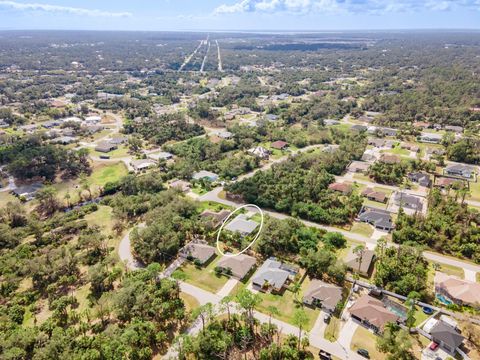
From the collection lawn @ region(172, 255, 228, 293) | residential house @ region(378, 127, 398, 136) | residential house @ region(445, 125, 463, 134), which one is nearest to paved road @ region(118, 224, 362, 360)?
lawn @ region(172, 255, 228, 293)

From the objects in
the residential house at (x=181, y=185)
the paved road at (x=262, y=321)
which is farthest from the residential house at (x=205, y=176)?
the paved road at (x=262, y=321)

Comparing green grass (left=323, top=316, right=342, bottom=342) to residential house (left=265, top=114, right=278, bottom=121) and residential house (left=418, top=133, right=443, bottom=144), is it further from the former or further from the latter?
residential house (left=265, top=114, right=278, bottom=121)

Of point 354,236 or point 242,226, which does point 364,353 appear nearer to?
point 354,236

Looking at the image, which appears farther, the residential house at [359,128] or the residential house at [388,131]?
the residential house at [359,128]

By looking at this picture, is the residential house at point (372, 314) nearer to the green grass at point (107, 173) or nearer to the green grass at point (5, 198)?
the green grass at point (107, 173)

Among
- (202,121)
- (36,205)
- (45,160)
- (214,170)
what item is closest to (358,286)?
(214,170)

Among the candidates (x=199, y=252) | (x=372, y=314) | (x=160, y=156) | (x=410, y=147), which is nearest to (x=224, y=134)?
(x=160, y=156)
